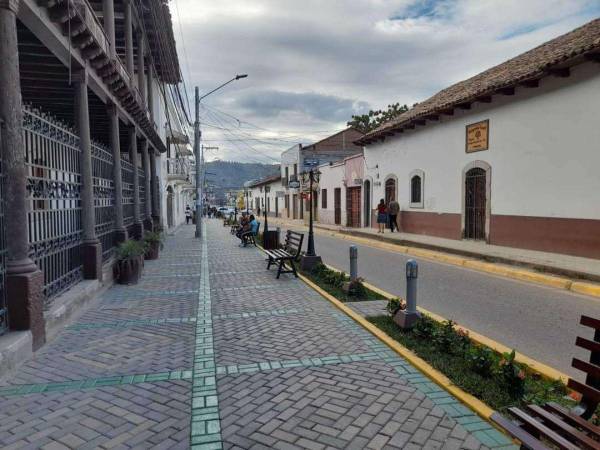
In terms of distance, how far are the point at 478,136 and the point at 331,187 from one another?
17.1m

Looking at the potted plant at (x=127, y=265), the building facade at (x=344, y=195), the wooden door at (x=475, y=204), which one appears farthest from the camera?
the building facade at (x=344, y=195)

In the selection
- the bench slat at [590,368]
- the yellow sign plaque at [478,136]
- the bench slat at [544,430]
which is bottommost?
the bench slat at [544,430]

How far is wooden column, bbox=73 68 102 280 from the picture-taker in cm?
767

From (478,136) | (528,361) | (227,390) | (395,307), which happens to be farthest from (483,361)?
(478,136)

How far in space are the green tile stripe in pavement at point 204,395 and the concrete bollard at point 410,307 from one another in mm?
2377

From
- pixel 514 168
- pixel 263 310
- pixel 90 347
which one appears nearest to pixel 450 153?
pixel 514 168

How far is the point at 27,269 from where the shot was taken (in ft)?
16.2

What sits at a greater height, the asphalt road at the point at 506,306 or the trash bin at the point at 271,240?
the trash bin at the point at 271,240

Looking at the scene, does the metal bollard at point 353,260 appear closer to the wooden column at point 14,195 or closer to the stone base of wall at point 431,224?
the wooden column at point 14,195

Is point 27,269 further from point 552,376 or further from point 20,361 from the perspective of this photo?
point 552,376

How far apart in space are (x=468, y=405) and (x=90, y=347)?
4157 mm

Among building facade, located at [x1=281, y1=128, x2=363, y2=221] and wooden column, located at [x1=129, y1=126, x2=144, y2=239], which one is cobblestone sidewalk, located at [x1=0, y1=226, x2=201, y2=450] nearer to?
wooden column, located at [x1=129, y1=126, x2=144, y2=239]

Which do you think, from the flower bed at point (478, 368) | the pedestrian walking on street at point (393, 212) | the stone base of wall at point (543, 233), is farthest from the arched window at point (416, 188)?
the flower bed at point (478, 368)

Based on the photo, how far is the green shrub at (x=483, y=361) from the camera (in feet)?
13.2
